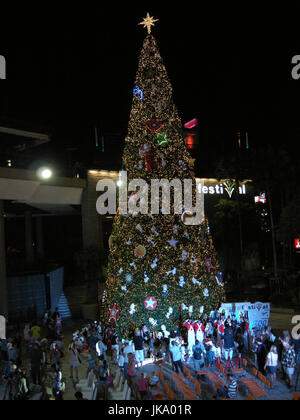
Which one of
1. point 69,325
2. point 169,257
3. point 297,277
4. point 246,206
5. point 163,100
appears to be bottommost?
point 69,325

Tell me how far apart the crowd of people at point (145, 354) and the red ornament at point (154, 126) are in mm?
8163

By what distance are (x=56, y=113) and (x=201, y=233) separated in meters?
17.3

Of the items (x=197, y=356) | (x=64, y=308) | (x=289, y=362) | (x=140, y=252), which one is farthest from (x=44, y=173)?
(x=289, y=362)

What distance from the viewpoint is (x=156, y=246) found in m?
17.1

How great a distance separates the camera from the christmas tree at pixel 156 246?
55.4 ft

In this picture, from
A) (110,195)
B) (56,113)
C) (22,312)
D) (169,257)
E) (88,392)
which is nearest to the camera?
(88,392)

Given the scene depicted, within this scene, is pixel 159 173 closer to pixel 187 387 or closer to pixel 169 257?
pixel 169 257

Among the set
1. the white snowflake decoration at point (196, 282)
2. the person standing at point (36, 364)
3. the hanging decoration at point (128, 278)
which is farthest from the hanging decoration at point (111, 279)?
the person standing at point (36, 364)

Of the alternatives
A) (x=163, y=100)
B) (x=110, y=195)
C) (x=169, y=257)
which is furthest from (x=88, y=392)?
(x=110, y=195)

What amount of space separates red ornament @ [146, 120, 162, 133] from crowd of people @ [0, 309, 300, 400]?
8.16 m

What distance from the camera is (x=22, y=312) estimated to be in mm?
23578

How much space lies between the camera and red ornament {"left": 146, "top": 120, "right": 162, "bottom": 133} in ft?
57.7

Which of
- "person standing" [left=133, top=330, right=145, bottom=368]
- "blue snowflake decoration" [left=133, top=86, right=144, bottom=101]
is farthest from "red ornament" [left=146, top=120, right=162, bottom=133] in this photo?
"person standing" [left=133, top=330, right=145, bottom=368]

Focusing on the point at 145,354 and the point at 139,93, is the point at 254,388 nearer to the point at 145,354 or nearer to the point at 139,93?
the point at 145,354
